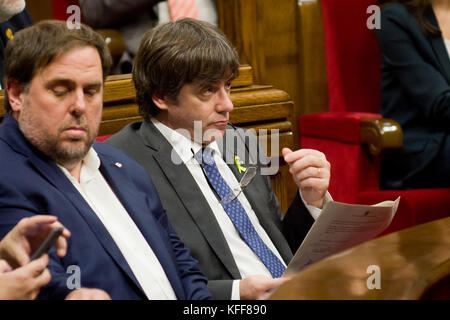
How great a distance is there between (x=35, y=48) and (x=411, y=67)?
5.20ft

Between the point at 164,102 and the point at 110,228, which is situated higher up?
the point at 164,102

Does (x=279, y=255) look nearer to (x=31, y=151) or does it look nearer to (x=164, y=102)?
(x=164, y=102)

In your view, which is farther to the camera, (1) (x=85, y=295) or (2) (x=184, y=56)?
(2) (x=184, y=56)

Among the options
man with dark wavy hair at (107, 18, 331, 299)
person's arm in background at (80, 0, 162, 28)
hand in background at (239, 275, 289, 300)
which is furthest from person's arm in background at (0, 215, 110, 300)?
person's arm in background at (80, 0, 162, 28)

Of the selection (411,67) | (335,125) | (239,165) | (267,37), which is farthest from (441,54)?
(239,165)

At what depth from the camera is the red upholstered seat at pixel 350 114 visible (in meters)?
2.21

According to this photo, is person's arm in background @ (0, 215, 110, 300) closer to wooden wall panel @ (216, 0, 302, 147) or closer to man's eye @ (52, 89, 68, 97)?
man's eye @ (52, 89, 68, 97)

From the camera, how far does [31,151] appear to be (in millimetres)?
1064

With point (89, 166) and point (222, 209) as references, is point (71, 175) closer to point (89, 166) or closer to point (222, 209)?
point (89, 166)

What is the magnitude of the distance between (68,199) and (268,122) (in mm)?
1128

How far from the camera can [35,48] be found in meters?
1.06

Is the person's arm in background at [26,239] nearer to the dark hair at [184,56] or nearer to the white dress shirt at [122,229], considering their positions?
the white dress shirt at [122,229]

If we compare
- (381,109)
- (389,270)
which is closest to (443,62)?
(381,109)
